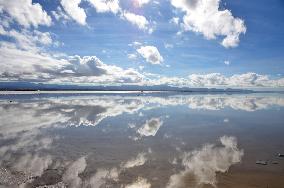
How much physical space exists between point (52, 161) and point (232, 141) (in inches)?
486

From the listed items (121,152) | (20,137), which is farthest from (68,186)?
(20,137)

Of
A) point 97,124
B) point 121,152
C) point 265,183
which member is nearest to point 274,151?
point 265,183

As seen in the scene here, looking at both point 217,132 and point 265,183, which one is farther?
point 217,132

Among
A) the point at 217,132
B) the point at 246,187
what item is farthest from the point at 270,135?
the point at 246,187

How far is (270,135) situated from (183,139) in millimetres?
7388

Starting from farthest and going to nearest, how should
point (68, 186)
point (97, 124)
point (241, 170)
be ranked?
point (97, 124), point (241, 170), point (68, 186)

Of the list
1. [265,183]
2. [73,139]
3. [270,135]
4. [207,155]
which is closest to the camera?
[265,183]

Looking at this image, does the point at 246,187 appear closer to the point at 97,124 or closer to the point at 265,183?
the point at 265,183

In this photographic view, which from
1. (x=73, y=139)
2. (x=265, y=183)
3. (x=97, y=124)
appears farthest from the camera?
(x=97, y=124)

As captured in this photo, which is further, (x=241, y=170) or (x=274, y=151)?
(x=274, y=151)

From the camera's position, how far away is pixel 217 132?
84.8ft

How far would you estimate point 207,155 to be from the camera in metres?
17.2

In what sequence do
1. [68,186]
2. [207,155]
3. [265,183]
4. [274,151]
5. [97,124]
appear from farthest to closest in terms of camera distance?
[97,124] < [274,151] < [207,155] < [265,183] < [68,186]

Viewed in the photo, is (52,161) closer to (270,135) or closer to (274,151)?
(274,151)
